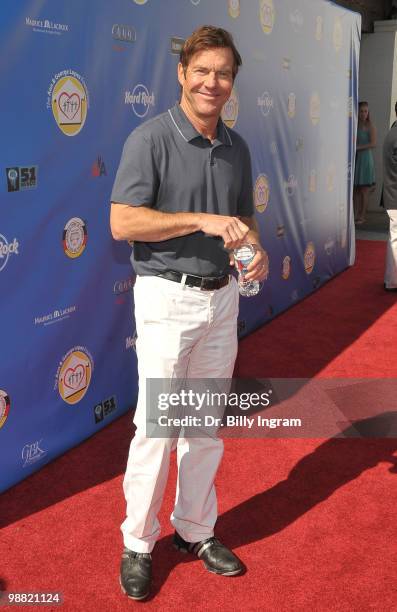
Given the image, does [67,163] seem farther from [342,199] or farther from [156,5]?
[342,199]

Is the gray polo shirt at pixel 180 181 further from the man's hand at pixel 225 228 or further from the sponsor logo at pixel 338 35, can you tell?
the sponsor logo at pixel 338 35

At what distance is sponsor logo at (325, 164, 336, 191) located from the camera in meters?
7.47

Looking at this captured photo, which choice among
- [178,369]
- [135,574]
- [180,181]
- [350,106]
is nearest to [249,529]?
[135,574]

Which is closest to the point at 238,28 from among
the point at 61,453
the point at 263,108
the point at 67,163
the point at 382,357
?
the point at 263,108

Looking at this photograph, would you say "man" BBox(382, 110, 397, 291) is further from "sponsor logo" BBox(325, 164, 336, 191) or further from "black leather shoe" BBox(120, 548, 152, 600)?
"black leather shoe" BBox(120, 548, 152, 600)

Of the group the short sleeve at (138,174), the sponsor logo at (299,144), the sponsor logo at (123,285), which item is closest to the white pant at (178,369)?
the short sleeve at (138,174)

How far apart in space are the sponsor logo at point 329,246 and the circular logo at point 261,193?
1841mm

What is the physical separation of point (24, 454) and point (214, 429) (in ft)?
4.04

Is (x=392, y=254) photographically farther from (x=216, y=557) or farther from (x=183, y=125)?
(x=183, y=125)

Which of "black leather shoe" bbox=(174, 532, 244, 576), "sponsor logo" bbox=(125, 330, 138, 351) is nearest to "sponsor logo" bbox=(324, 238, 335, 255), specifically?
"sponsor logo" bbox=(125, 330, 138, 351)

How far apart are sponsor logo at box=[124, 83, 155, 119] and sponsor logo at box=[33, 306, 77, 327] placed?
1.25 meters

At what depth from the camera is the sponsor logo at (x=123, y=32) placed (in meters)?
3.70

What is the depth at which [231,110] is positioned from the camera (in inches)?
206

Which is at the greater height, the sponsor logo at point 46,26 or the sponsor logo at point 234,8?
the sponsor logo at point 234,8
